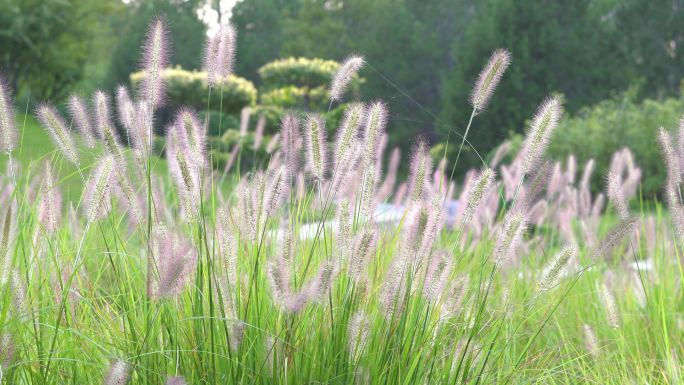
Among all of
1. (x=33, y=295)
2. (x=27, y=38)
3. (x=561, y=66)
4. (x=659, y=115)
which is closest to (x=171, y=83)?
(x=27, y=38)

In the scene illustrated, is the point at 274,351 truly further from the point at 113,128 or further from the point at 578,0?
the point at 578,0

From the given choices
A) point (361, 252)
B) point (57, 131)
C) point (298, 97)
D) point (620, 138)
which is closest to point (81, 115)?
point (57, 131)

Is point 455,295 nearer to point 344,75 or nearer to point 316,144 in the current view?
point 316,144

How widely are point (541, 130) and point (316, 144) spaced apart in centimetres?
56

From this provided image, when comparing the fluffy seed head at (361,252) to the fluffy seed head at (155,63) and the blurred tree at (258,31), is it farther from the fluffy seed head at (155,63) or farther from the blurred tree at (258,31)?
the blurred tree at (258,31)

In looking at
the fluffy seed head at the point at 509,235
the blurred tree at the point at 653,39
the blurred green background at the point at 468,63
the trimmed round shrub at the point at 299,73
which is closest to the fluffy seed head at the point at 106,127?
the fluffy seed head at the point at 509,235

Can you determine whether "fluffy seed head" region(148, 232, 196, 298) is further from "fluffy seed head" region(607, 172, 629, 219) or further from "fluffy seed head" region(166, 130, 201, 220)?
"fluffy seed head" region(607, 172, 629, 219)

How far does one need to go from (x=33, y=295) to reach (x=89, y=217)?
616 millimetres

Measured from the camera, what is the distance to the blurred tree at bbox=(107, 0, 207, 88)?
1298 inches

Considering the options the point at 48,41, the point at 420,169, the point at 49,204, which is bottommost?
the point at 48,41

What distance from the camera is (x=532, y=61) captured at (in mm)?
25031

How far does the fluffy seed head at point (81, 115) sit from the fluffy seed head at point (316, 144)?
605 millimetres

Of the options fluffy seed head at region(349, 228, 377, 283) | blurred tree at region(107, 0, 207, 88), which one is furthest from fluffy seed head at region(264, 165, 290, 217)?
blurred tree at region(107, 0, 207, 88)

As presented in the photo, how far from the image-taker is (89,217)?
7.16 feet
